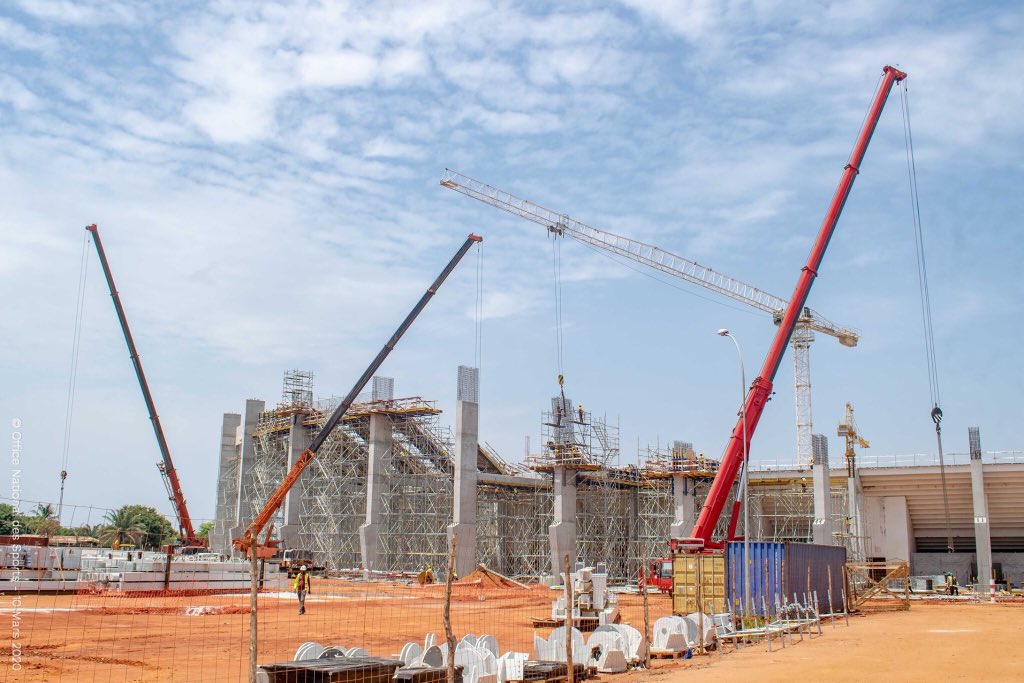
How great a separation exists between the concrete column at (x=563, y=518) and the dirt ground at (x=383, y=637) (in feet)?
38.5

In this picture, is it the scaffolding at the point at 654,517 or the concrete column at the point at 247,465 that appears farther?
the concrete column at the point at 247,465

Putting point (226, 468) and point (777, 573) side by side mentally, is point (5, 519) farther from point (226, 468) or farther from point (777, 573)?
point (777, 573)

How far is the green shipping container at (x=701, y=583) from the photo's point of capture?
1158 inches

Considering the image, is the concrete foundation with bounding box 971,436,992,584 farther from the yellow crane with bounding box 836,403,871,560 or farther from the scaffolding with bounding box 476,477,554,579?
the scaffolding with bounding box 476,477,554,579

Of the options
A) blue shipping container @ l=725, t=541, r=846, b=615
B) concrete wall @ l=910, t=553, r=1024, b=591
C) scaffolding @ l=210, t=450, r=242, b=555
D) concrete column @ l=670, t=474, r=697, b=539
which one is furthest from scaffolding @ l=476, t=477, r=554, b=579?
blue shipping container @ l=725, t=541, r=846, b=615

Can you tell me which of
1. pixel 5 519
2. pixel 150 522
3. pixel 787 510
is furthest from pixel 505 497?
pixel 5 519

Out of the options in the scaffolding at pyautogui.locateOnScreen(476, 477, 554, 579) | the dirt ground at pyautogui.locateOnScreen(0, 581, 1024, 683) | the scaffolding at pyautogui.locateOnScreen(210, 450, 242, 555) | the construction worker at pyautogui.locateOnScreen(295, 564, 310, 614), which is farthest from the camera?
the scaffolding at pyautogui.locateOnScreen(210, 450, 242, 555)

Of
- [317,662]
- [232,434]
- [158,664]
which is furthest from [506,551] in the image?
[317,662]

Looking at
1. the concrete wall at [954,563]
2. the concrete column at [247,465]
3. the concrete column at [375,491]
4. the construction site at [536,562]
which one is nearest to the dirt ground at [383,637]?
the construction site at [536,562]

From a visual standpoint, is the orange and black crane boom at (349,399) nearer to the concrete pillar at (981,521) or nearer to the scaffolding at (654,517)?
the scaffolding at (654,517)

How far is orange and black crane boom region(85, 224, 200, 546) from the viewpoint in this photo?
65688 millimetres

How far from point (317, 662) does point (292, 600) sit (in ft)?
94.9

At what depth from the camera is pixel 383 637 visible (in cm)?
2575

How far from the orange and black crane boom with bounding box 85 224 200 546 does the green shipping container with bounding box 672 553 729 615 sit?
45342 mm
